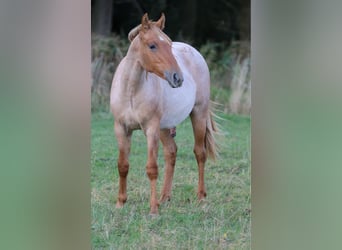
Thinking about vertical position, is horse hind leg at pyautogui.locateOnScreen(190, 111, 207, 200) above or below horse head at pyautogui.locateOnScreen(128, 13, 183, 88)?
below

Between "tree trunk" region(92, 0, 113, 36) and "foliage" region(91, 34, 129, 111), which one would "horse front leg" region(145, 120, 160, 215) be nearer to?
"foliage" region(91, 34, 129, 111)

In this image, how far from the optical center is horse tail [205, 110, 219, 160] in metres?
2.13

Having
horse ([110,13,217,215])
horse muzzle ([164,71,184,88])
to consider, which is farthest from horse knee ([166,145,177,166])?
horse muzzle ([164,71,184,88])

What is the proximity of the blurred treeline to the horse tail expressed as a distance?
0.22ft

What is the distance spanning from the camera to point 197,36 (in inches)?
87.4

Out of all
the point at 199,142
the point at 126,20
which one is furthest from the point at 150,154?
the point at 126,20

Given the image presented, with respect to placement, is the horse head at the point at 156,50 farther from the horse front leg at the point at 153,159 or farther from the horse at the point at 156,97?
the horse front leg at the point at 153,159

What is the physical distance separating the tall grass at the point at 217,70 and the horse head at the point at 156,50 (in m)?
0.08

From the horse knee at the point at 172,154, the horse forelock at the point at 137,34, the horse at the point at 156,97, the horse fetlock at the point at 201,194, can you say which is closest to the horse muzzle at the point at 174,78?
the horse at the point at 156,97

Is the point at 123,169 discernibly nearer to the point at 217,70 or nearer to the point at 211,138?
the point at 211,138

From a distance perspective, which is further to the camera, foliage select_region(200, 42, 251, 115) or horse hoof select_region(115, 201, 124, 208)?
foliage select_region(200, 42, 251, 115)

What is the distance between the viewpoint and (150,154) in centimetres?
206
